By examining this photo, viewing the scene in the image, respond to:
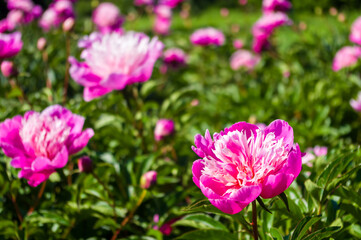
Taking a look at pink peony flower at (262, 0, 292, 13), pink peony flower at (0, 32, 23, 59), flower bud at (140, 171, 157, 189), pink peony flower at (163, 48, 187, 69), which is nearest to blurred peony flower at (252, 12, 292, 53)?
pink peony flower at (262, 0, 292, 13)

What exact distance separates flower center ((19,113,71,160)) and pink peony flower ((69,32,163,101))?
242 mm

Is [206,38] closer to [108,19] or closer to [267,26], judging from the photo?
[267,26]

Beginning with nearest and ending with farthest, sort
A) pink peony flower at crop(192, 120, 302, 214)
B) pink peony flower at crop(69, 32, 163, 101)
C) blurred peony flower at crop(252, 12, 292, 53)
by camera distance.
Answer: pink peony flower at crop(192, 120, 302, 214), pink peony flower at crop(69, 32, 163, 101), blurred peony flower at crop(252, 12, 292, 53)

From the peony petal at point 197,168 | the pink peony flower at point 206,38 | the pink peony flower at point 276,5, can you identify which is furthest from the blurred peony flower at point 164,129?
the pink peony flower at point 206,38

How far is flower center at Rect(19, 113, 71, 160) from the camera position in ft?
2.81

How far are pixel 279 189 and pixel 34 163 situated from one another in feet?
1.70

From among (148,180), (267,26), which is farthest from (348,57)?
(148,180)

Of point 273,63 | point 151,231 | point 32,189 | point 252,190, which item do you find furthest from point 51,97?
point 273,63

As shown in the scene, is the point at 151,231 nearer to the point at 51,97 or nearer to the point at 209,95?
the point at 51,97

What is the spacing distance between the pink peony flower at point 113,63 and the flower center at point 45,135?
24 centimetres

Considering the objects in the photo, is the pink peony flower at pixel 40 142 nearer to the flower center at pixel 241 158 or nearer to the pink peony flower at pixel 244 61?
the flower center at pixel 241 158

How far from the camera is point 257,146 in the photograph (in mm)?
633

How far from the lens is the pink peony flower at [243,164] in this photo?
59cm

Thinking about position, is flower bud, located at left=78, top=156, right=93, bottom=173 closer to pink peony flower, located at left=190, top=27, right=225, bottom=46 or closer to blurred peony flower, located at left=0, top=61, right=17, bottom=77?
blurred peony flower, located at left=0, top=61, right=17, bottom=77
